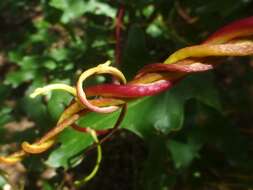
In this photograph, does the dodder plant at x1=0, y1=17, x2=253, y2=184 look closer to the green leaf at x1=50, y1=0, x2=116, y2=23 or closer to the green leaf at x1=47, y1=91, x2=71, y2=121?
the green leaf at x1=47, y1=91, x2=71, y2=121

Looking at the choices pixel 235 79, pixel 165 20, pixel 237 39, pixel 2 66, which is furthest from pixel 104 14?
pixel 2 66

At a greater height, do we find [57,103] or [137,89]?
[137,89]

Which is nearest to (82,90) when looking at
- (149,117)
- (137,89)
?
(137,89)

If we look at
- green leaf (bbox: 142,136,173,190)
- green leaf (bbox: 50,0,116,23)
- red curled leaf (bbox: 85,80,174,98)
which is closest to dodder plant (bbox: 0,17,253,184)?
red curled leaf (bbox: 85,80,174,98)

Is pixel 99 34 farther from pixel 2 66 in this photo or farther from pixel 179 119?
pixel 2 66

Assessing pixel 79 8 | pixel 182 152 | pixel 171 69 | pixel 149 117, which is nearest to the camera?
pixel 171 69

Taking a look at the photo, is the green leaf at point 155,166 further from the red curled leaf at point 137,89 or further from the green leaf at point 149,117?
the red curled leaf at point 137,89

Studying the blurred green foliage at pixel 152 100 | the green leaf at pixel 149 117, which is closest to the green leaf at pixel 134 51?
the blurred green foliage at pixel 152 100

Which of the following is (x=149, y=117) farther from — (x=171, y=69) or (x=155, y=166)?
(x=171, y=69)
